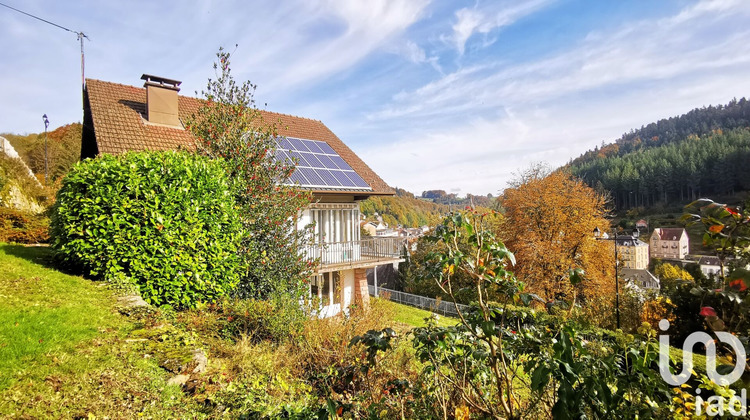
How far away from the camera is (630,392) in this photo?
276 centimetres

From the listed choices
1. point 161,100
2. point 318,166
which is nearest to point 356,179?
point 318,166

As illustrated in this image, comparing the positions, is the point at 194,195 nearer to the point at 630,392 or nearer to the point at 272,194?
the point at 272,194

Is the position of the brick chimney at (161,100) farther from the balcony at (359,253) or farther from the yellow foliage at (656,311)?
the yellow foliage at (656,311)

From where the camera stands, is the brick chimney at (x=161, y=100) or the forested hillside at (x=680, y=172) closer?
the brick chimney at (x=161, y=100)

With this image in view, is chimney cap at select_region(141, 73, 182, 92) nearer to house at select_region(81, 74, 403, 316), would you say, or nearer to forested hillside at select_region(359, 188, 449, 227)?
house at select_region(81, 74, 403, 316)

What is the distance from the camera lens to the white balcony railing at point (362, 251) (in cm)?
1402

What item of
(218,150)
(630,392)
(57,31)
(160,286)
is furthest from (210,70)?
(630,392)

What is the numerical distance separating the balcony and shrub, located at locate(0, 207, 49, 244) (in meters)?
9.61

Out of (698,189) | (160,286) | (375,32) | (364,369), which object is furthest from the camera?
(698,189)

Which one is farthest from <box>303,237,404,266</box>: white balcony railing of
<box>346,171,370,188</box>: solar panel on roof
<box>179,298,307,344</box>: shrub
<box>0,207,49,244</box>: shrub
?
<box>0,207,49,244</box>: shrub

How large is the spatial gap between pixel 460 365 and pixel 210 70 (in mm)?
9489

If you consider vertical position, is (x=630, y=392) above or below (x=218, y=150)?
below

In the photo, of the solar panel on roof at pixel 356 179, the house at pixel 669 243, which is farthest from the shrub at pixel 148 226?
the house at pixel 669 243

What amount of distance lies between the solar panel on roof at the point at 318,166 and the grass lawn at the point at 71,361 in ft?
25.4
